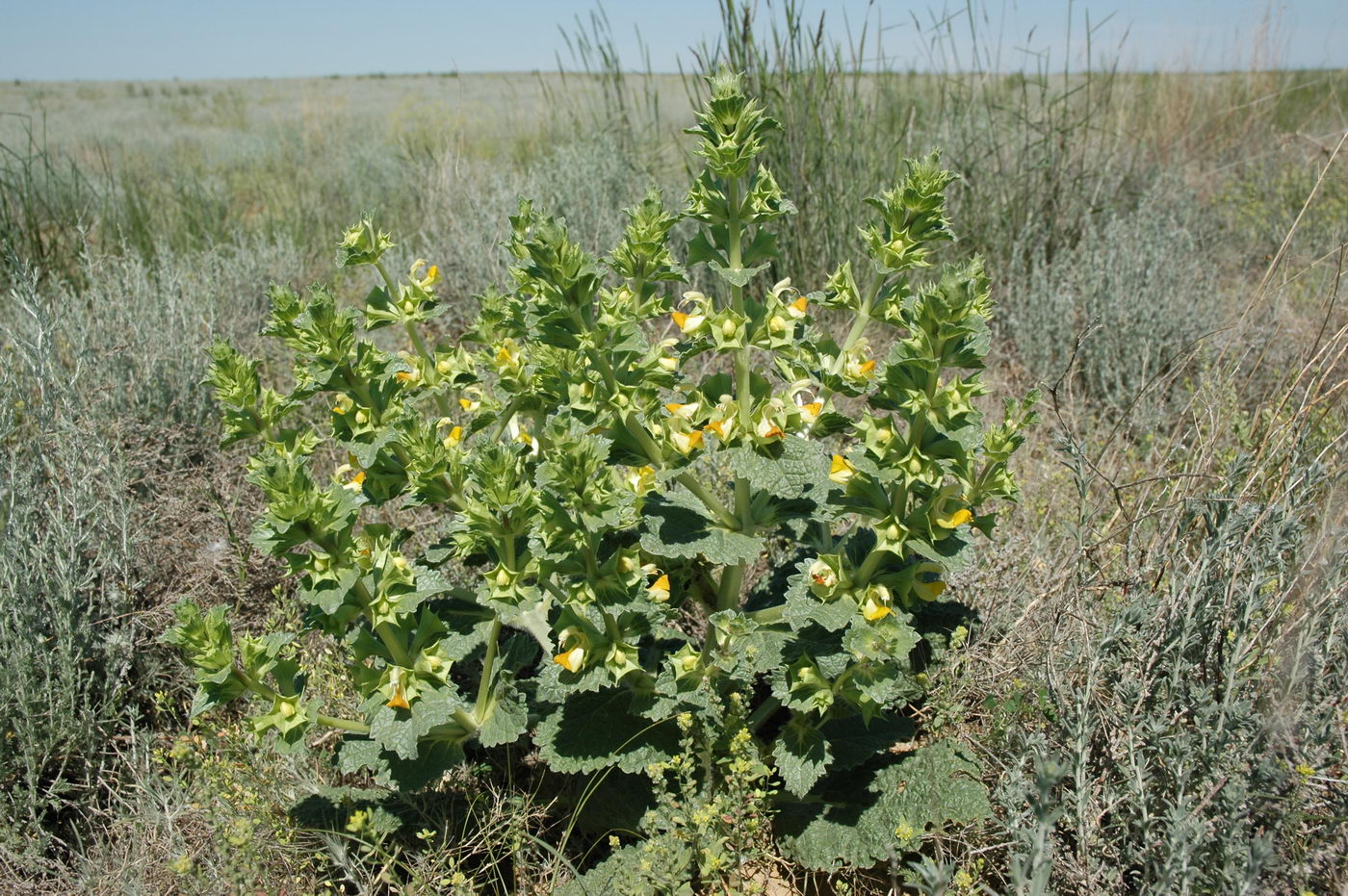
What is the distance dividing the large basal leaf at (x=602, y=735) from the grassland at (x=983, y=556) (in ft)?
0.58

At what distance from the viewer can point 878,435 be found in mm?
1335

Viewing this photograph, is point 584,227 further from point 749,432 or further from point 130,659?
point 749,432

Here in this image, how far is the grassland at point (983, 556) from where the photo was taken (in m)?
1.50

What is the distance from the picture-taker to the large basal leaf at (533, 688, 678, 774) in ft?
5.24

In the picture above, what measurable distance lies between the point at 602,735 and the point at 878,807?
56 cm

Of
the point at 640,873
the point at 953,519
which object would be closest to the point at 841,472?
the point at 953,519

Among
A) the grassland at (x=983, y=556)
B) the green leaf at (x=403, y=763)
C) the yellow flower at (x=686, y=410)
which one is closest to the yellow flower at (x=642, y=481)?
the yellow flower at (x=686, y=410)

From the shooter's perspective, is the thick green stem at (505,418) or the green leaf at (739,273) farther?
the thick green stem at (505,418)

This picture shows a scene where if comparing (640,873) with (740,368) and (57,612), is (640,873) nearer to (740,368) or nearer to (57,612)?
(740,368)

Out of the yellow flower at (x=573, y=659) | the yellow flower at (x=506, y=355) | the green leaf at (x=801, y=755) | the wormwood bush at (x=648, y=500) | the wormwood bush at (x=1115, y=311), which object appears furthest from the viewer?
the wormwood bush at (x=1115, y=311)

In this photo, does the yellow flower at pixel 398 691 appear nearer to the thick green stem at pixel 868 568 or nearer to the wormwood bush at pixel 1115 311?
the thick green stem at pixel 868 568

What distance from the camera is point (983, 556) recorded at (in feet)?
8.14

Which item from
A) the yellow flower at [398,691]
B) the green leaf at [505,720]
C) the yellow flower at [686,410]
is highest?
the yellow flower at [686,410]

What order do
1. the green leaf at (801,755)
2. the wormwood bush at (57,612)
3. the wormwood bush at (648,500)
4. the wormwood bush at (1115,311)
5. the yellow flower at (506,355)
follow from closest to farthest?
the wormwood bush at (648,500) < the green leaf at (801,755) < the yellow flower at (506,355) < the wormwood bush at (57,612) < the wormwood bush at (1115,311)
